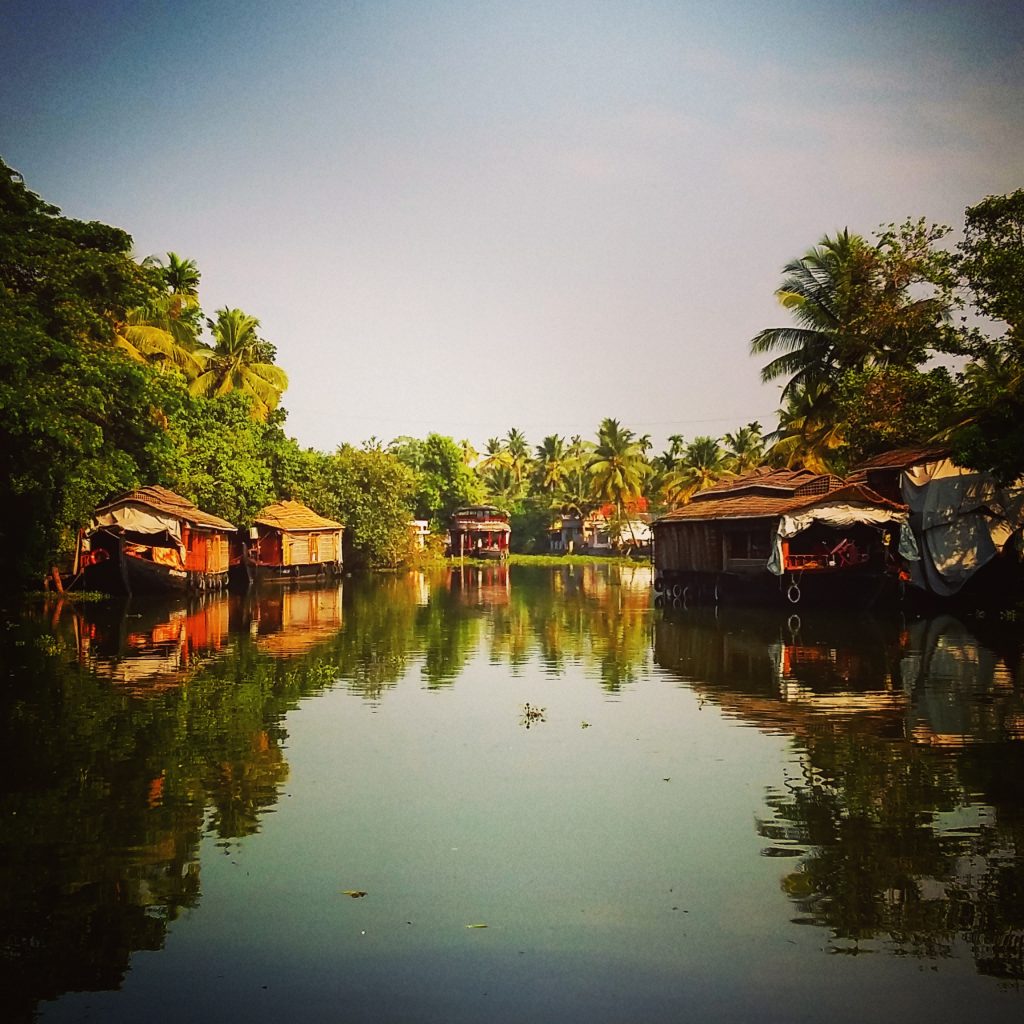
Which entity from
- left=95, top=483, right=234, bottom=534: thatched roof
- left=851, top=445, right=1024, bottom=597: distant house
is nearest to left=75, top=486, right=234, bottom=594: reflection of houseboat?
left=95, top=483, right=234, bottom=534: thatched roof

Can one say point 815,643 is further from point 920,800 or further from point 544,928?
point 544,928

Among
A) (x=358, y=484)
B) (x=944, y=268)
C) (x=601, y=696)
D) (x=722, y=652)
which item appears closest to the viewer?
(x=601, y=696)

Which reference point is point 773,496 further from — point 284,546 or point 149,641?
point 284,546

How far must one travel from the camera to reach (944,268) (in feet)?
88.2

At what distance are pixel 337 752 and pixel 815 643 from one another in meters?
11.9

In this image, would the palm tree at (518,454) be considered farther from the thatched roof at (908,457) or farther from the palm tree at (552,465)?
the thatched roof at (908,457)

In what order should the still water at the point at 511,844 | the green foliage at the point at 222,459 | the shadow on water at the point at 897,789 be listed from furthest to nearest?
the green foliage at the point at 222,459 → the shadow on water at the point at 897,789 → the still water at the point at 511,844

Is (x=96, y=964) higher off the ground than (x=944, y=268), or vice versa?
(x=944, y=268)

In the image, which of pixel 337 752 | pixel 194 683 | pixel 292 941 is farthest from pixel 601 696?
pixel 292 941

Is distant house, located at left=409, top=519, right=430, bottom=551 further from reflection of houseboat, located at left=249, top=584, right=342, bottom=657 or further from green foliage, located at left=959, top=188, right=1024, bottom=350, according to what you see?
green foliage, located at left=959, top=188, right=1024, bottom=350

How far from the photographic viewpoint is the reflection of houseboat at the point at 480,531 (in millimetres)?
74375

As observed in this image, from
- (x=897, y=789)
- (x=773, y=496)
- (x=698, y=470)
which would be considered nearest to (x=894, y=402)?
(x=773, y=496)

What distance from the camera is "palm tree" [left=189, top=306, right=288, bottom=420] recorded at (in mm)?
47688

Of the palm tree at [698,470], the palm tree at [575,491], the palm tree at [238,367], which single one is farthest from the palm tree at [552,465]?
the palm tree at [238,367]
